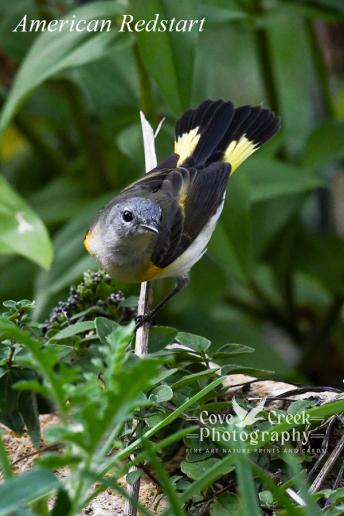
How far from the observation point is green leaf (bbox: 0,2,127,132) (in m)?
2.54

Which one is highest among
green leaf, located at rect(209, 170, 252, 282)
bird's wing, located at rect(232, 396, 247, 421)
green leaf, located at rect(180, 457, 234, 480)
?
green leaf, located at rect(209, 170, 252, 282)

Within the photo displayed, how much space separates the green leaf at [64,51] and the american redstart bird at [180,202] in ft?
1.05

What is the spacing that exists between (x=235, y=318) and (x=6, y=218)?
1.31 meters

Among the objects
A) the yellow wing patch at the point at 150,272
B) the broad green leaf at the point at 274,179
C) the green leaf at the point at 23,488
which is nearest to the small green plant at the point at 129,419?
the green leaf at the point at 23,488

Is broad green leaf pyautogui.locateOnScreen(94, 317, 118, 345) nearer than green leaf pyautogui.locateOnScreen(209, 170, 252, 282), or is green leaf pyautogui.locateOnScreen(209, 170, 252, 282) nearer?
broad green leaf pyautogui.locateOnScreen(94, 317, 118, 345)

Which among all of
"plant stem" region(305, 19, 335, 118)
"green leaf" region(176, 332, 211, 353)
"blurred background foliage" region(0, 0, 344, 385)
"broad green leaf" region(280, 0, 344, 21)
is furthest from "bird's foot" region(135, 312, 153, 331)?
"plant stem" region(305, 19, 335, 118)

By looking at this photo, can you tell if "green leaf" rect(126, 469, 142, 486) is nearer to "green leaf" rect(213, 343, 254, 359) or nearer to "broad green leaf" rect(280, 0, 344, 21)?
"green leaf" rect(213, 343, 254, 359)

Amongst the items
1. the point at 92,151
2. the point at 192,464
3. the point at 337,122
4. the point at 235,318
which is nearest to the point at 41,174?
the point at 92,151

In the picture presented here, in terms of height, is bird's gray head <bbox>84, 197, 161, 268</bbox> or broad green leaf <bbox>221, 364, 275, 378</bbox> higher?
bird's gray head <bbox>84, 197, 161, 268</bbox>

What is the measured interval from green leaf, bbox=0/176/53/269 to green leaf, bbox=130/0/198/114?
0.50 m

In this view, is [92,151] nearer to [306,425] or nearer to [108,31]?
[108,31]

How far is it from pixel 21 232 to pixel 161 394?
1.07 metres

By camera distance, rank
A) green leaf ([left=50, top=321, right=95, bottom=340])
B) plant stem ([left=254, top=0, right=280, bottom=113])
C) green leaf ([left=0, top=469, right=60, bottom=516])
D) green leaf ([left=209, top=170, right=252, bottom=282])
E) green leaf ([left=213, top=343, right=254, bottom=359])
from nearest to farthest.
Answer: green leaf ([left=0, top=469, right=60, bottom=516])
green leaf ([left=50, top=321, right=95, bottom=340])
green leaf ([left=213, top=343, right=254, bottom=359])
green leaf ([left=209, top=170, right=252, bottom=282])
plant stem ([left=254, top=0, right=280, bottom=113])

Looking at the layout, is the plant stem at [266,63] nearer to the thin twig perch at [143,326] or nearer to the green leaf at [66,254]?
the green leaf at [66,254]
